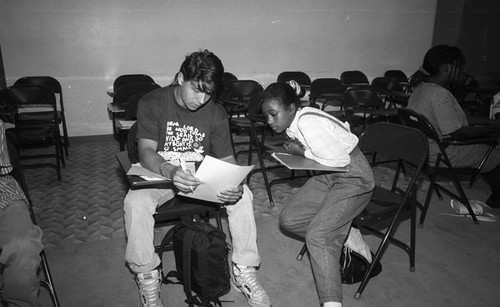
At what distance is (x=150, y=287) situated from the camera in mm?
1871

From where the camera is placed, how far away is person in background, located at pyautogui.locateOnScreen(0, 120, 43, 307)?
1.55 metres

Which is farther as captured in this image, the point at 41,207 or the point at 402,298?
the point at 41,207

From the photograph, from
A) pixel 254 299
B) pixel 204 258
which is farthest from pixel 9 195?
pixel 254 299

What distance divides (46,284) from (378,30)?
613 centimetres

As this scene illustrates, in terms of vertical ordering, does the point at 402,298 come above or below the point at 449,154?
below

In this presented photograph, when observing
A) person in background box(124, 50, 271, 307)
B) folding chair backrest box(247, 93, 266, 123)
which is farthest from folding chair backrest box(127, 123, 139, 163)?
folding chair backrest box(247, 93, 266, 123)

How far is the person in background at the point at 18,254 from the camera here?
1.55 meters

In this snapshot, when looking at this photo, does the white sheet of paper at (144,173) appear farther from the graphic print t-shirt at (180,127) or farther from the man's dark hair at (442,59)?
the man's dark hair at (442,59)

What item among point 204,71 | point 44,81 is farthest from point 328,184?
point 44,81

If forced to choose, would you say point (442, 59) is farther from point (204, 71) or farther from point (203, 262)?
point (203, 262)

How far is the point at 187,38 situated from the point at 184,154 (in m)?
3.69

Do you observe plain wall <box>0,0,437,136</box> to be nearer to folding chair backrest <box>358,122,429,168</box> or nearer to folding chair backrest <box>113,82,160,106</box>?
folding chair backrest <box>113,82,160,106</box>

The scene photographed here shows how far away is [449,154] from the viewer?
2859 mm

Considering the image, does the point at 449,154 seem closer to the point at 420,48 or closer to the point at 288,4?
the point at 288,4
